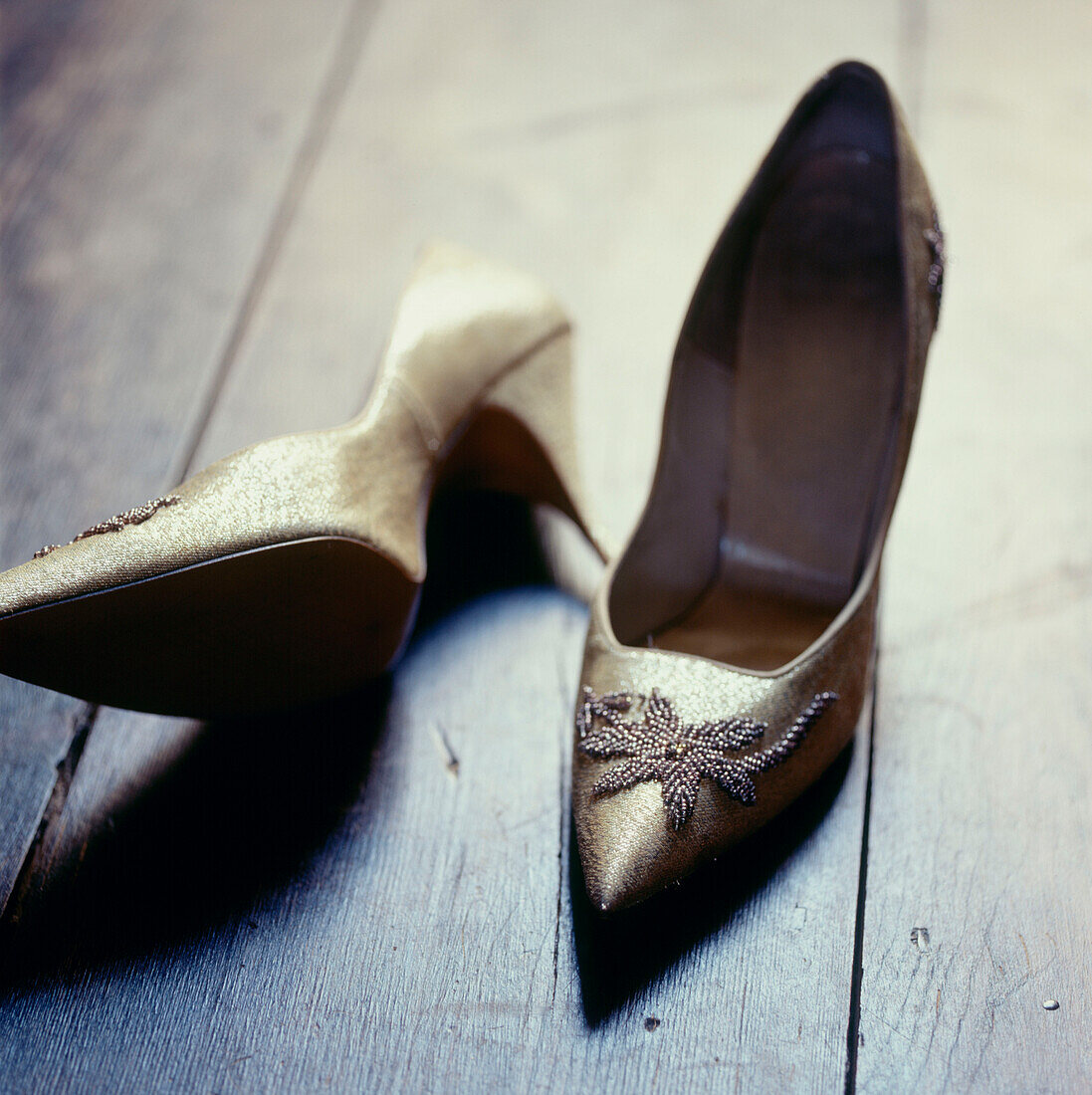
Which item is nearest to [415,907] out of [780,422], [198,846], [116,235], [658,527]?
[198,846]

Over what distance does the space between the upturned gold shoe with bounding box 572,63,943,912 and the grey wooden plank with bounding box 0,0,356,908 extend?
34 cm

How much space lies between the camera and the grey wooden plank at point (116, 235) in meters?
0.73

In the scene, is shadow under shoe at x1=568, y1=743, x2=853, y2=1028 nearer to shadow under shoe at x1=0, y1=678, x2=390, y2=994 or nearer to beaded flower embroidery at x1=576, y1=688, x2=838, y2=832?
beaded flower embroidery at x1=576, y1=688, x2=838, y2=832

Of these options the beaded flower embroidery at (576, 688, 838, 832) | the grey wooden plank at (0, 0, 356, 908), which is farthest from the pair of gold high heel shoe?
the grey wooden plank at (0, 0, 356, 908)

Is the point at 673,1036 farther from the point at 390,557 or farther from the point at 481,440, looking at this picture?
the point at 481,440

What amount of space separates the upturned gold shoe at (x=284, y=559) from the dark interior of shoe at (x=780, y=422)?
79 millimetres

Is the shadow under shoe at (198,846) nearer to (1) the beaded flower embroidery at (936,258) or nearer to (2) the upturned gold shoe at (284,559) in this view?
(2) the upturned gold shoe at (284,559)

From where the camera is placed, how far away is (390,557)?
55cm

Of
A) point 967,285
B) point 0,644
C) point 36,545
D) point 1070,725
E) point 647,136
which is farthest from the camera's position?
point 647,136

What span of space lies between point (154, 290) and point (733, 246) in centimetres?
50

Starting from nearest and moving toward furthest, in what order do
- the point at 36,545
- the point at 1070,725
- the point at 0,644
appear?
the point at 0,644 → the point at 1070,725 → the point at 36,545

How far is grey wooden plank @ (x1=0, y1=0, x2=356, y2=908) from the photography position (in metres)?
0.73

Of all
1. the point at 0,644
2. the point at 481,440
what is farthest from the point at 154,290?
the point at 0,644

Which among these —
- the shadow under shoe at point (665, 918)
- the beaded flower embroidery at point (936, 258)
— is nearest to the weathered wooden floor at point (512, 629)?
the shadow under shoe at point (665, 918)
